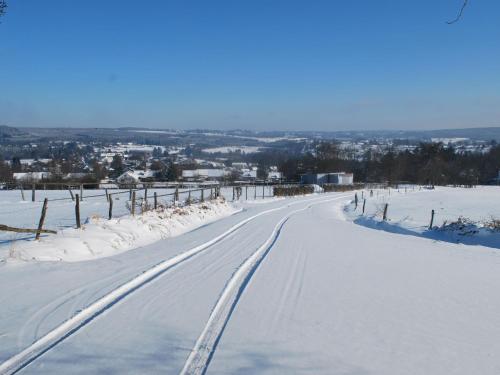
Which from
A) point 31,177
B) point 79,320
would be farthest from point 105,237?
point 31,177

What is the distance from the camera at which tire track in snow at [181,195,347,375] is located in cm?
471

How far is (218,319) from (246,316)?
0.40m

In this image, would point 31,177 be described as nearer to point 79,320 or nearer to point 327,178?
point 327,178

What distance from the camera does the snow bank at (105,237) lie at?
10.1m

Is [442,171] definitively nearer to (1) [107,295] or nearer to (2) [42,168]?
(2) [42,168]

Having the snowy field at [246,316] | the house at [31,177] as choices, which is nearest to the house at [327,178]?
the house at [31,177]

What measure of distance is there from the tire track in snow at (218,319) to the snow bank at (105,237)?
3890 millimetres

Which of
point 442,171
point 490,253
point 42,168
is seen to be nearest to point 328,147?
point 442,171

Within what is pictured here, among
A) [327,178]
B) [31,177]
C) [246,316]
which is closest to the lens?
[246,316]

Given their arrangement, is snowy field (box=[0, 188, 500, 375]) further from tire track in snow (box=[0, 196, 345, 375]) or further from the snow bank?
the snow bank

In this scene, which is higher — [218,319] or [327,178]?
[218,319]

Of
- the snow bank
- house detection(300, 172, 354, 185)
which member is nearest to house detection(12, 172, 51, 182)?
house detection(300, 172, 354, 185)

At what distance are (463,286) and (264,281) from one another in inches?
152

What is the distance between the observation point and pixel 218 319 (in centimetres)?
617
